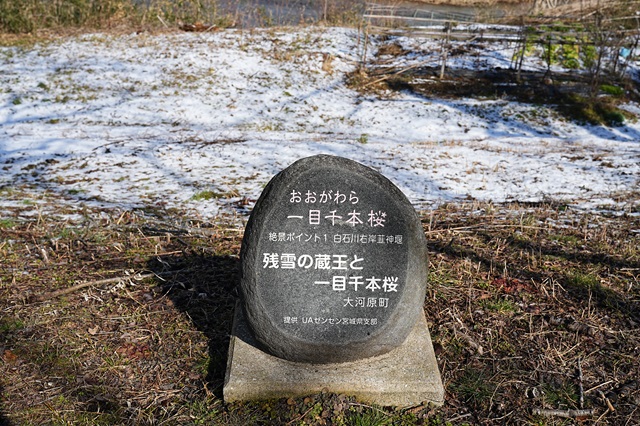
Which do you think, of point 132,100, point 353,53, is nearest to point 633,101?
point 353,53

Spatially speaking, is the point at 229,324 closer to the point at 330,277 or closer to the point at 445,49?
the point at 330,277

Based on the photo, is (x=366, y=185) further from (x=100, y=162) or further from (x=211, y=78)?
(x=211, y=78)

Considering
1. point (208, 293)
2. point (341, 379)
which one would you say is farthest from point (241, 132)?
point (341, 379)

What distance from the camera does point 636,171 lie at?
764cm

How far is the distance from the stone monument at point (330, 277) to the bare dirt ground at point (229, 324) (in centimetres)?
13

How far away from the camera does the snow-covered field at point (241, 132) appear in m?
6.85

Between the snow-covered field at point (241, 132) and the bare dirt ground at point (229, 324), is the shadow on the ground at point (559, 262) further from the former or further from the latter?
the snow-covered field at point (241, 132)

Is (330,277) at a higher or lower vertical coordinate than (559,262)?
higher

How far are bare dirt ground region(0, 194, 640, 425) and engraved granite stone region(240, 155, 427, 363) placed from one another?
43 cm

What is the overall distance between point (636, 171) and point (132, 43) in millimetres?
10352

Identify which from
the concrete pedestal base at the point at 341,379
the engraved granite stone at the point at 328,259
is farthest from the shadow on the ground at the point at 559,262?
the engraved granite stone at the point at 328,259

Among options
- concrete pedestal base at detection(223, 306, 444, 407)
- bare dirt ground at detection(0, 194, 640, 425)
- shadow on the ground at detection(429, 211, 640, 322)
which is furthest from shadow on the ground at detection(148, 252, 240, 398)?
shadow on the ground at detection(429, 211, 640, 322)

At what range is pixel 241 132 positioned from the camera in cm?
928

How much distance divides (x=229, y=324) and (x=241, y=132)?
5693 mm
